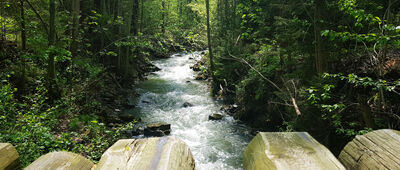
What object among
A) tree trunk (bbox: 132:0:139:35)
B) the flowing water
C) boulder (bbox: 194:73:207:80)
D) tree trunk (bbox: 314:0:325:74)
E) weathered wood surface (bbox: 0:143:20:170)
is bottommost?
the flowing water

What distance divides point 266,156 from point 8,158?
1.48 meters

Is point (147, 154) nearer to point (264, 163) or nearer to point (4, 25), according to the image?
point (264, 163)

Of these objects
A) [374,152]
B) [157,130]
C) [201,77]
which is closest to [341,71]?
[374,152]

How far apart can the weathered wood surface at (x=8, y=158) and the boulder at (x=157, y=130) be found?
22.6 feet

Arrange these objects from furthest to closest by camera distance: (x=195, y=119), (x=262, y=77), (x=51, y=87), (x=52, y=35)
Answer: (x=195, y=119) → (x=262, y=77) → (x=51, y=87) → (x=52, y=35)

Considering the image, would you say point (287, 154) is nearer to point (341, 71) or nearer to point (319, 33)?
point (319, 33)

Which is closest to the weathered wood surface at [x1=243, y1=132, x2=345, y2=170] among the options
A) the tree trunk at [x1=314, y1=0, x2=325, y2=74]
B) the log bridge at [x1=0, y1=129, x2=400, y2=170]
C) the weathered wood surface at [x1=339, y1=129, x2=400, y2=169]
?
the log bridge at [x1=0, y1=129, x2=400, y2=170]

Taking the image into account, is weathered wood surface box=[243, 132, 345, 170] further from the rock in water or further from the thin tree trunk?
the rock in water

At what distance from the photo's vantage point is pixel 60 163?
1118 mm

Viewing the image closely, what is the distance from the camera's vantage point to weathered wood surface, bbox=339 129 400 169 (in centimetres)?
100

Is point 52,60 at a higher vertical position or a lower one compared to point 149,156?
higher

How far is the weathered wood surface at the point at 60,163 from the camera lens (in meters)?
1.07

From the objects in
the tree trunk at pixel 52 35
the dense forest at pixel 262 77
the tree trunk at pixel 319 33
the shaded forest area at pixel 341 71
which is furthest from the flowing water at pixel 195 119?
the tree trunk at pixel 52 35

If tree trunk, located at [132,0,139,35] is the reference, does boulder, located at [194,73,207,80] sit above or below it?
below
